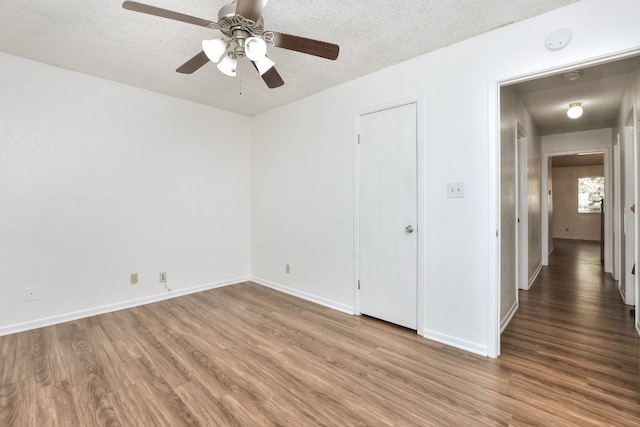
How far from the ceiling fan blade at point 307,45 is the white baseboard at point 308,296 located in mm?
2470

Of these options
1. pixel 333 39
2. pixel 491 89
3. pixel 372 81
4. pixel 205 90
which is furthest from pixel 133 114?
pixel 491 89

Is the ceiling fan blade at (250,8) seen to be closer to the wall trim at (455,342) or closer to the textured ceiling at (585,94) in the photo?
the wall trim at (455,342)

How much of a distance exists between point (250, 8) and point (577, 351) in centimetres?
334

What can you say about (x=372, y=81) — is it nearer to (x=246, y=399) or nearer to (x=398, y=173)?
(x=398, y=173)

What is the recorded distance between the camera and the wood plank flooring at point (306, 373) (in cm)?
171

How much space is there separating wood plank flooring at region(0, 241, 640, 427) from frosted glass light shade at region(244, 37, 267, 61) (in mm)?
2042

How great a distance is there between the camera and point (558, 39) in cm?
201

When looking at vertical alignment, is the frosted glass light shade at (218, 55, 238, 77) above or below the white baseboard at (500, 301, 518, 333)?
above

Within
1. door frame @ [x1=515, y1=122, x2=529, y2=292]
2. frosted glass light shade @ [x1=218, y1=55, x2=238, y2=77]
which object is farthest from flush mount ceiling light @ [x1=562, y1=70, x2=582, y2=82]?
frosted glass light shade @ [x1=218, y1=55, x2=238, y2=77]

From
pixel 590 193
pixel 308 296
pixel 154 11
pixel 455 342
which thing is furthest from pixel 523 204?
pixel 590 193

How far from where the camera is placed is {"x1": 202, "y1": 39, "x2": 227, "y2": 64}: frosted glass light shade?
5.72 ft

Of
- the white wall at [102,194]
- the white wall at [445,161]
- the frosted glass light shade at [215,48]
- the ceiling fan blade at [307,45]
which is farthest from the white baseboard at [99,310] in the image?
the ceiling fan blade at [307,45]

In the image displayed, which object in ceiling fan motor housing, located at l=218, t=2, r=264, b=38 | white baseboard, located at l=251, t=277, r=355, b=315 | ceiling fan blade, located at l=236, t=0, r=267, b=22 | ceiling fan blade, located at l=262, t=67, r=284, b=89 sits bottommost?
white baseboard, located at l=251, t=277, r=355, b=315

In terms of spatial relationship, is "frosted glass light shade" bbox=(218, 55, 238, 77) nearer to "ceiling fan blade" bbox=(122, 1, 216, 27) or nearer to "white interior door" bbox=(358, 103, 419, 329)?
"ceiling fan blade" bbox=(122, 1, 216, 27)
